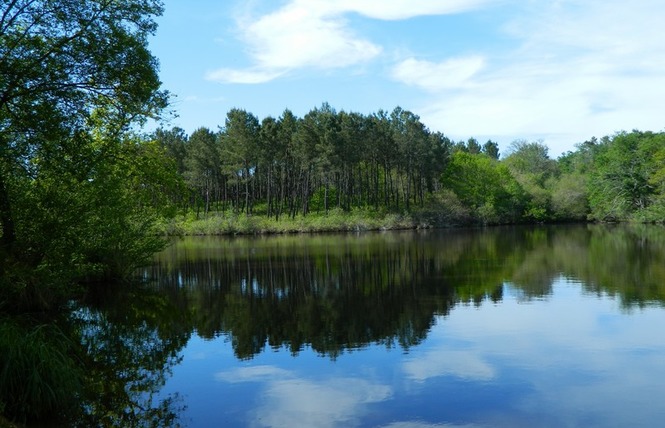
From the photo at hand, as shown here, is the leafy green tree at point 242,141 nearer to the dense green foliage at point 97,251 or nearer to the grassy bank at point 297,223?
the grassy bank at point 297,223

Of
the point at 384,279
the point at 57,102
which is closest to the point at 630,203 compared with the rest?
the point at 384,279

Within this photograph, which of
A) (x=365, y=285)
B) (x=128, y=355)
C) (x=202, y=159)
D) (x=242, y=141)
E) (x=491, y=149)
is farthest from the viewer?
(x=491, y=149)

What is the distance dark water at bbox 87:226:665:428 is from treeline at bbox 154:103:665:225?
52.6 meters

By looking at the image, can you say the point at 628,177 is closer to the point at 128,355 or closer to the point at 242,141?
the point at 242,141

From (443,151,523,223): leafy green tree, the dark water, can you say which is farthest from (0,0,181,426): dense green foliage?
(443,151,523,223): leafy green tree

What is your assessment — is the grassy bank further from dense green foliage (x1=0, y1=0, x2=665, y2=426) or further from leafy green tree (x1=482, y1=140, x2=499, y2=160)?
leafy green tree (x1=482, y1=140, x2=499, y2=160)

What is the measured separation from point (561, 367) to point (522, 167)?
132 m

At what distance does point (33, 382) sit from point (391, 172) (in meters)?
91.9

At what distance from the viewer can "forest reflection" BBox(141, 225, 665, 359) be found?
18.6 m

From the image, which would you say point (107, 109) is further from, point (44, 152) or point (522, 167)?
point (522, 167)

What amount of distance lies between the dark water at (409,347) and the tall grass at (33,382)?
208cm

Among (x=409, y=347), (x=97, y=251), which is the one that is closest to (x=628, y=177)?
(x=97, y=251)

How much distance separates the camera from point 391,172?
100 m

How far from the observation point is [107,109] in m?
19.1
